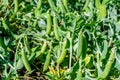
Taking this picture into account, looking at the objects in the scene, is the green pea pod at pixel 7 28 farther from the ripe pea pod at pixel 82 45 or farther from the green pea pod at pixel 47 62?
the ripe pea pod at pixel 82 45

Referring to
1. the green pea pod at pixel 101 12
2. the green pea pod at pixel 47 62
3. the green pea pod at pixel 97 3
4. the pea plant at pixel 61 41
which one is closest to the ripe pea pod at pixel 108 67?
the pea plant at pixel 61 41

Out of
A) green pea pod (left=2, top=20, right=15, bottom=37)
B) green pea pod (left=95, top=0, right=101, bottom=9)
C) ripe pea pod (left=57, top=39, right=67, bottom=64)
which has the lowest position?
ripe pea pod (left=57, top=39, right=67, bottom=64)

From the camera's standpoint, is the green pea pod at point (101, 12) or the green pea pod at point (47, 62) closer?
the green pea pod at point (47, 62)

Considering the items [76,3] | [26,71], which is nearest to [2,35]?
[26,71]

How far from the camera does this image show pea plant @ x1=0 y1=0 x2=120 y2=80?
5.65 ft

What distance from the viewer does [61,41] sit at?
186 centimetres

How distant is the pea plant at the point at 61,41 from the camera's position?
1723mm

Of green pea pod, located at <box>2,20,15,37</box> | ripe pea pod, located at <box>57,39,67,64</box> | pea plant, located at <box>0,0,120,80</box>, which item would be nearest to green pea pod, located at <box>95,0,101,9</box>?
pea plant, located at <box>0,0,120,80</box>

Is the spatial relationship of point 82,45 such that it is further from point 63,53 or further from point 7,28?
point 7,28

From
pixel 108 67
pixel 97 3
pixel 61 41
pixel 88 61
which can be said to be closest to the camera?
pixel 108 67

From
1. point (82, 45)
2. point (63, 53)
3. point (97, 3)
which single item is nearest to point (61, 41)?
point (63, 53)

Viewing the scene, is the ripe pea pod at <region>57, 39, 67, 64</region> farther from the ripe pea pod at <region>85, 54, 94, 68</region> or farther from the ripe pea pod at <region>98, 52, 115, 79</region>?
the ripe pea pod at <region>98, 52, 115, 79</region>

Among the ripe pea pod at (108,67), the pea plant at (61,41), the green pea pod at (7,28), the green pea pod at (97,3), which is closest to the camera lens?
the ripe pea pod at (108,67)

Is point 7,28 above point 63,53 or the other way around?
above
